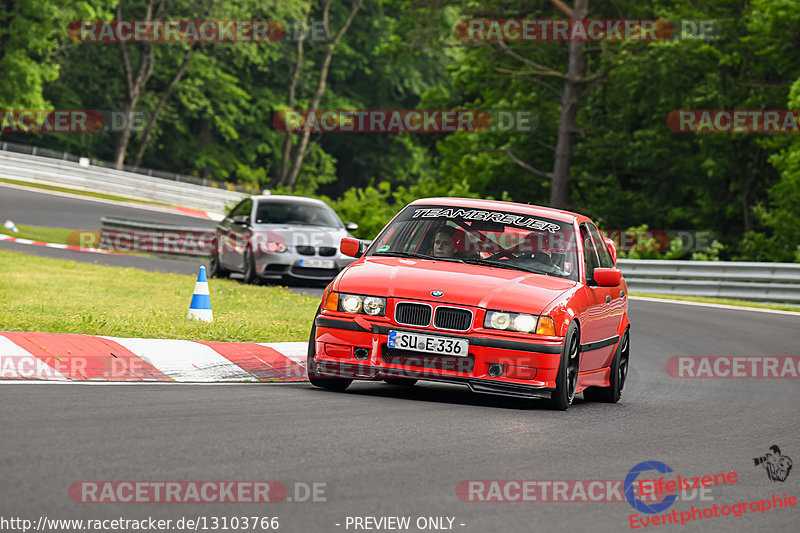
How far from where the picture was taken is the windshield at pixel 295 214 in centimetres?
2081

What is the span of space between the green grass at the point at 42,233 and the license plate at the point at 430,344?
23.4m

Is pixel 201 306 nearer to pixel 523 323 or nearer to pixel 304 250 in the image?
pixel 523 323

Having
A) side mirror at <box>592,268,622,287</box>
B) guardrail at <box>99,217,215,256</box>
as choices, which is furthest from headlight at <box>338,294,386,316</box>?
guardrail at <box>99,217,215,256</box>

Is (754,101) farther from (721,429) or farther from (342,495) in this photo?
(342,495)

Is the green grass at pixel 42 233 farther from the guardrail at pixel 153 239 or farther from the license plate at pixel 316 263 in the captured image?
the license plate at pixel 316 263

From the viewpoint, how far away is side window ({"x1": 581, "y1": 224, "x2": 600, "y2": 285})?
991 centimetres

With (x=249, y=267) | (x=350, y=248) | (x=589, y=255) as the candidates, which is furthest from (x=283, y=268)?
(x=589, y=255)

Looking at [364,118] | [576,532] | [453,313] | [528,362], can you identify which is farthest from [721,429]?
[364,118]

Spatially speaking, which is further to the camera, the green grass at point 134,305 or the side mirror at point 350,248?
the green grass at point 134,305

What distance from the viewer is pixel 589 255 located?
10258mm

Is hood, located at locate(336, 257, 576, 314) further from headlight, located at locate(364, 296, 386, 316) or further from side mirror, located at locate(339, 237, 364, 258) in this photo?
side mirror, located at locate(339, 237, 364, 258)

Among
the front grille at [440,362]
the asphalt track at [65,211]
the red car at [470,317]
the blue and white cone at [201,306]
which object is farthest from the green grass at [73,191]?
the front grille at [440,362]

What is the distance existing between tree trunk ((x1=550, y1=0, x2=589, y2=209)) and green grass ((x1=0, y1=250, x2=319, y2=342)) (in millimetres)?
16594

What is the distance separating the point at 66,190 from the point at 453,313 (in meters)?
42.6
